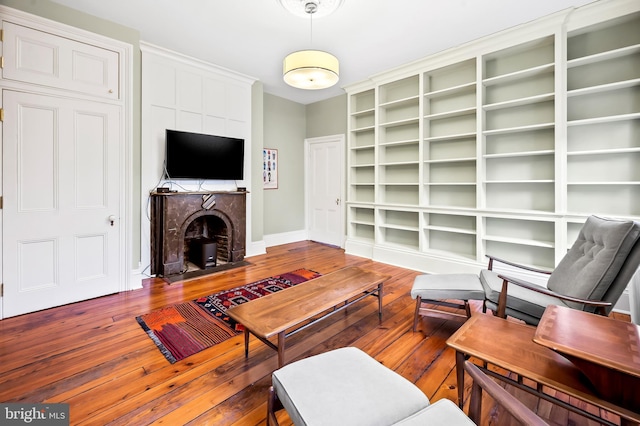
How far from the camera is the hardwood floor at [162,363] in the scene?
1646mm

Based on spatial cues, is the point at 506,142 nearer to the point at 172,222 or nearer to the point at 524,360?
the point at 524,360

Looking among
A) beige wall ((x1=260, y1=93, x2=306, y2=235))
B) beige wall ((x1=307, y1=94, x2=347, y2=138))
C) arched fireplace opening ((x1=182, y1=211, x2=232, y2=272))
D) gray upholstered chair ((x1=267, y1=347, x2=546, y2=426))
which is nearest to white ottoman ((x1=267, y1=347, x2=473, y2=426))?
gray upholstered chair ((x1=267, y1=347, x2=546, y2=426))

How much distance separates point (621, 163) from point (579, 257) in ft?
5.67

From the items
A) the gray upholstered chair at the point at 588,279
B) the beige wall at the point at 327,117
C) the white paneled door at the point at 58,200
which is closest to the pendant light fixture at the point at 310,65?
the white paneled door at the point at 58,200

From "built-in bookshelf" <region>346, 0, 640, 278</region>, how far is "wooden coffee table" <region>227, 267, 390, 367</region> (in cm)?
202

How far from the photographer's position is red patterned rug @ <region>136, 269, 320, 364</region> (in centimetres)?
231

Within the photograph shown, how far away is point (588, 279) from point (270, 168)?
511 centimetres

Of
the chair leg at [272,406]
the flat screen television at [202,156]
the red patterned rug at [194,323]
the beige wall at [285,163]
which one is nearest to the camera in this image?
the chair leg at [272,406]

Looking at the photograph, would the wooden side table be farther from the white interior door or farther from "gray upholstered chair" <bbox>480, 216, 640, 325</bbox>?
the white interior door

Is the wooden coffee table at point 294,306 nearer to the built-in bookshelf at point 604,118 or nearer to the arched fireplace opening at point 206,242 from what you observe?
the arched fireplace opening at point 206,242

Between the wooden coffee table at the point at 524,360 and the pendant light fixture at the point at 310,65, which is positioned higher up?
the pendant light fixture at the point at 310,65

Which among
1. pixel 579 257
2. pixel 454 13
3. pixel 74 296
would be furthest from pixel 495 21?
pixel 74 296

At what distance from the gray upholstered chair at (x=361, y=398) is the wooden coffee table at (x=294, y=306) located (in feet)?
1.68

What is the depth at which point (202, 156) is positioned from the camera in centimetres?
433
